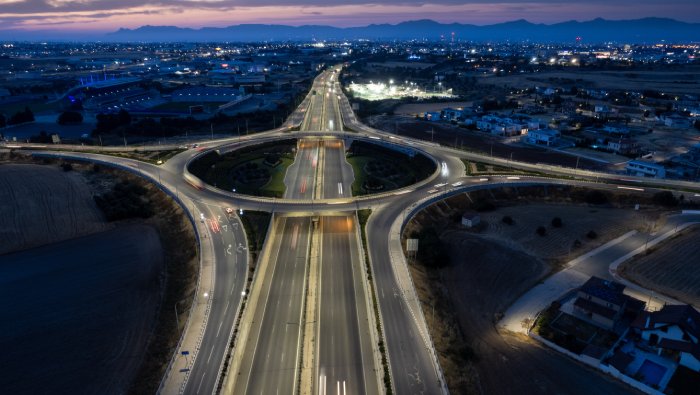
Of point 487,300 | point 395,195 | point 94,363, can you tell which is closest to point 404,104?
point 395,195

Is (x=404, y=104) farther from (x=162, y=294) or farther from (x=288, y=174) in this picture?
(x=162, y=294)

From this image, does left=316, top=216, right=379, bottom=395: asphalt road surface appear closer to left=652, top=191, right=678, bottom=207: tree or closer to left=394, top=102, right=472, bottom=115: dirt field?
left=652, top=191, right=678, bottom=207: tree

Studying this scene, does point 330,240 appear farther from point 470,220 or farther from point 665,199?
point 665,199

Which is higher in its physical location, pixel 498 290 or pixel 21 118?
pixel 21 118

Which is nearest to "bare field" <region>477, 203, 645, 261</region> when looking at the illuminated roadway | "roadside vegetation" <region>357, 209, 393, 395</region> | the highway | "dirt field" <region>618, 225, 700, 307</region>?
"dirt field" <region>618, 225, 700, 307</region>

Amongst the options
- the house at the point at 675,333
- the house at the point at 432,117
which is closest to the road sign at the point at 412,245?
the house at the point at 675,333

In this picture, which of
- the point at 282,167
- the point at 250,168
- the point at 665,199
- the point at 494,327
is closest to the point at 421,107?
the point at 282,167

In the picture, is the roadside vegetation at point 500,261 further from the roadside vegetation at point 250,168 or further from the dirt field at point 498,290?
the roadside vegetation at point 250,168
